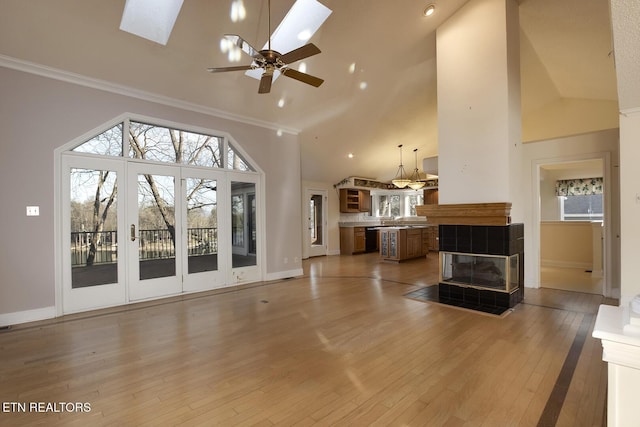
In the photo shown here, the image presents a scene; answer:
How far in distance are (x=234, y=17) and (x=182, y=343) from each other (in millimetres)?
3714

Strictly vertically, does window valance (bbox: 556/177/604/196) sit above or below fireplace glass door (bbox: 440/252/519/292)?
above

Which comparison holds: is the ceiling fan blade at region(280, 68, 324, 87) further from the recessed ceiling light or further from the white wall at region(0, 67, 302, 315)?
the white wall at region(0, 67, 302, 315)

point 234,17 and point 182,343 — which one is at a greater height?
point 234,17

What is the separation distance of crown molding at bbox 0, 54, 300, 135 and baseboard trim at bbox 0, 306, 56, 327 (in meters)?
2.89

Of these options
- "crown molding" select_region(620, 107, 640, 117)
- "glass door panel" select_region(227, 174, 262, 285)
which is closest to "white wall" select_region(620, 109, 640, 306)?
"crown molding" select_region(620, 107, 640, 117)

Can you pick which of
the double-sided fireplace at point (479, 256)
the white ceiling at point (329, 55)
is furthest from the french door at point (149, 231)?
the double-sided fireplace at point (479, 256)

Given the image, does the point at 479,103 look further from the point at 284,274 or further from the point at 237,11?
Result: the point at 284,274

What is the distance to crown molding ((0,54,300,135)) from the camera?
3.72 meters

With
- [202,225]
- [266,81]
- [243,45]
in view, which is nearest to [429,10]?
[266,81]

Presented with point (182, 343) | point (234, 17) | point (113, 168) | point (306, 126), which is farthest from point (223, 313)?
point (306, 126)

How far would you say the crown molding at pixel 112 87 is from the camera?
3719 mm

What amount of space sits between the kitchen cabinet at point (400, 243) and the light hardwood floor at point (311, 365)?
12.5 feet

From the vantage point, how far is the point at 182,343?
10.3ft

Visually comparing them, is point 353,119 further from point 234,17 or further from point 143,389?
point 143,389
